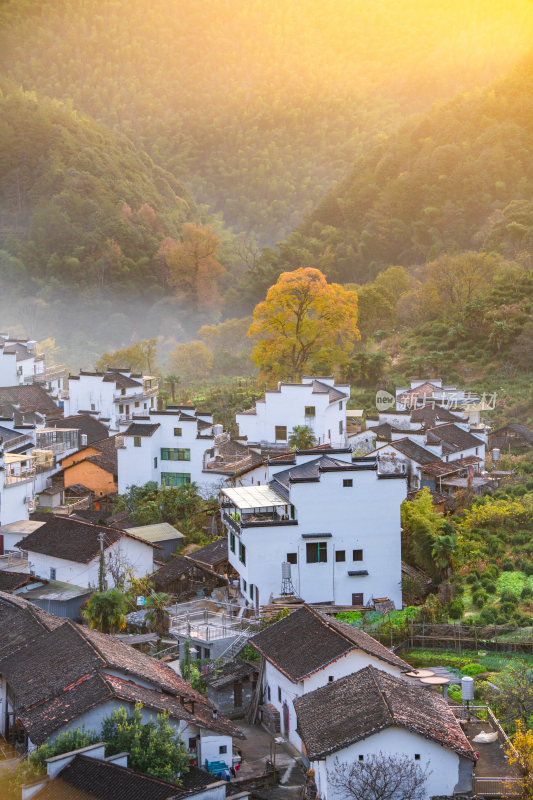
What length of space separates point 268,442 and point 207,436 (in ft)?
8.89

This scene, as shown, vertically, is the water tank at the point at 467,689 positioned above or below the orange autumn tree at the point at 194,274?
below

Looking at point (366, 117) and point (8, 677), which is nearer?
point (8, 677)

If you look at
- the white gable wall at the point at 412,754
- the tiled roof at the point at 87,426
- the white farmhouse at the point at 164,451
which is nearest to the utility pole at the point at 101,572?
the white farmhouse at the point at 164,451

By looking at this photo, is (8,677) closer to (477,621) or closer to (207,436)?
(477,621)

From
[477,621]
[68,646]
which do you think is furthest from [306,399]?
[68,646]

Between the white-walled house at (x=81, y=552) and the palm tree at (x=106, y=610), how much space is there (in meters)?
3.43

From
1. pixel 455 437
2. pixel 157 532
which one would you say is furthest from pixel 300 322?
pixel 157 532

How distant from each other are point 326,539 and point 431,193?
51.9 meters

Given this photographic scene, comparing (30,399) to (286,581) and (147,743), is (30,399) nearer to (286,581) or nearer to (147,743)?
(286,581)

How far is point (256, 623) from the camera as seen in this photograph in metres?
25.2

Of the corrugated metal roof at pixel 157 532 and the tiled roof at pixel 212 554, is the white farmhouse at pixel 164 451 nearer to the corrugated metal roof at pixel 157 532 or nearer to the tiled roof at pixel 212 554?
the corrugated metal roof at pixel 157 532

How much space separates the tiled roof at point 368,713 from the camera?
17.8 meters

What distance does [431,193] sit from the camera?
75.3 metres

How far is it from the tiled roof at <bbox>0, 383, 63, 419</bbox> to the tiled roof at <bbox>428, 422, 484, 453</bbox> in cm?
1700
